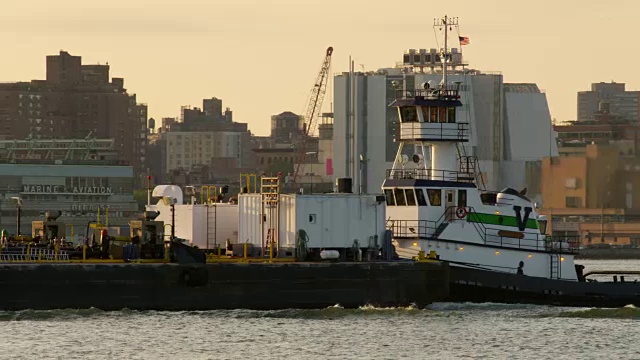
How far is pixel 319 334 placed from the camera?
193 ft

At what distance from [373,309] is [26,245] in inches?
494

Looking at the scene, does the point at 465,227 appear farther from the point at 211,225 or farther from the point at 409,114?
the point at 211,225

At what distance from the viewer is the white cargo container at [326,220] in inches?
2483

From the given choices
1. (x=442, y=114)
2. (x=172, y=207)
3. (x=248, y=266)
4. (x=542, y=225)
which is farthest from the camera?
(x=542, y=225)

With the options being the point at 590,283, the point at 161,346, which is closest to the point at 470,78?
the point at 590,283

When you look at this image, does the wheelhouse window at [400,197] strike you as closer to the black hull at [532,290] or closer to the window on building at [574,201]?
the black hull at [532,290]

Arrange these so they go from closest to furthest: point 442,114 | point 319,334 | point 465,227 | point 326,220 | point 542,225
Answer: point 319,334
point 326,220
point 465,227
point 442,114
point 542,225

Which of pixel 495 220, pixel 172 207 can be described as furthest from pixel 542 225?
pixel 172 207

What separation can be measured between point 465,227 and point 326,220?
6530 mm

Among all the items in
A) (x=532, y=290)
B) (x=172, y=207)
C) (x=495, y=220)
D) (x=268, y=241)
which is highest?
(x=172, y=207)

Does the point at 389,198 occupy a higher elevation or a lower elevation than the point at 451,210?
higher

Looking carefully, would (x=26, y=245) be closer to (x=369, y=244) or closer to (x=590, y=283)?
(x=369, y=244)

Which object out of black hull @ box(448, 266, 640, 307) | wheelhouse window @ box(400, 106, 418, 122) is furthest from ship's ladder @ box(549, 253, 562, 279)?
wheelhouse window @ box(400, 106, 418, 122)

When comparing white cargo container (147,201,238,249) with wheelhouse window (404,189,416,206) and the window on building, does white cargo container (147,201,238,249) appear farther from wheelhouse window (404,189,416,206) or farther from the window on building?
the window on building
